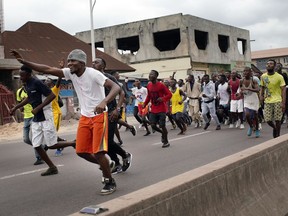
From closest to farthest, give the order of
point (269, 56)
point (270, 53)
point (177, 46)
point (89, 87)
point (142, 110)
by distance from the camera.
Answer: point (89, 87) < point (142, 110) < point (177, 46) < point (269, 56) < point (270, 53)

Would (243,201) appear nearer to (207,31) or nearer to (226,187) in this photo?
(226,187)

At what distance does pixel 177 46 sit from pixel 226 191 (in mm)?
34997

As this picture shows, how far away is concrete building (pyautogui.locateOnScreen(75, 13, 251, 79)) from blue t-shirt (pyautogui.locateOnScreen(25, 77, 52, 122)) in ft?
99.7

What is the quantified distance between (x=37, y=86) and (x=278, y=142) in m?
3.98

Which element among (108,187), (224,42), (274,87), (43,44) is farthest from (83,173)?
(224,42)

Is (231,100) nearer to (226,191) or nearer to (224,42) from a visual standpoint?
(226,191)

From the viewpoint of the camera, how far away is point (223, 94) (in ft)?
52.0

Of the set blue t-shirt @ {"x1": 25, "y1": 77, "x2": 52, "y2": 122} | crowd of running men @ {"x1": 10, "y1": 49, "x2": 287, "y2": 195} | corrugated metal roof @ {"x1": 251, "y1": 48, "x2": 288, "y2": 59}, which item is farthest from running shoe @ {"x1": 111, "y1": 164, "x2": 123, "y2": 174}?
corrugated metal roof @ {"x1": 251, "y1": 48, "x2": 288, "y2": 59}

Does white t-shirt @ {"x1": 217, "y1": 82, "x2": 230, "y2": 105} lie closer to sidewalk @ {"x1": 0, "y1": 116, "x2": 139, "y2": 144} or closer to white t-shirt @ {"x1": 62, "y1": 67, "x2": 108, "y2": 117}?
sidewalk @ {"x1": 0, "y1": 116, "x2": 139, "y2": 144}

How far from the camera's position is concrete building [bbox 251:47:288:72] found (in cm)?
7881

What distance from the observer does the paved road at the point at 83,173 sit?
5570mm

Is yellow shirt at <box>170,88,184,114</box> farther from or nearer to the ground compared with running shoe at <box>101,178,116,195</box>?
farther from the ground

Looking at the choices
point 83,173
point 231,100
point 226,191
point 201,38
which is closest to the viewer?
point 226,191

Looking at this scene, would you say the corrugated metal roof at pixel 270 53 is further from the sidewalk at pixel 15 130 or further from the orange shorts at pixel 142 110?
the orange shorts at pixel 142 110
